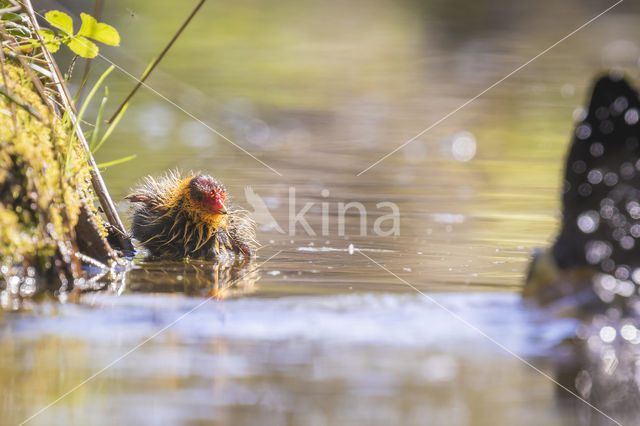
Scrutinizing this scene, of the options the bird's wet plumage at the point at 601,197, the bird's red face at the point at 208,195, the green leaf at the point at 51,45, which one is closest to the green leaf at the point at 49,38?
the green leaf at the point at 51,45

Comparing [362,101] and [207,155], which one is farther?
[362,101]

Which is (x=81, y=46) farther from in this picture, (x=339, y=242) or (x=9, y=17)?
(x=339, y=242)

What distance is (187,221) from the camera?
4125 mm

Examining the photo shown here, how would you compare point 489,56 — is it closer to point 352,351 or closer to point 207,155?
point 207,155

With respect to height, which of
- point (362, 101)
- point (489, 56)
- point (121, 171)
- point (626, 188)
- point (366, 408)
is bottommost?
point (366, 408)

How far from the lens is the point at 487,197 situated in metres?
6.04

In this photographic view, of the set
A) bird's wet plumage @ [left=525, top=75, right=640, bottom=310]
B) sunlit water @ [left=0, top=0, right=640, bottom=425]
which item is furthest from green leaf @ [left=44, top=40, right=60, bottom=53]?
bird's wet plumage @ [left=525, top=75, right=640, bottom=310]

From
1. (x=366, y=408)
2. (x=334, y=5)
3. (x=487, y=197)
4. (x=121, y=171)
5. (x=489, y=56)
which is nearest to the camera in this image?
(x=366, y=408)

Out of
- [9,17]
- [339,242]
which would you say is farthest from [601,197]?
[9,17]

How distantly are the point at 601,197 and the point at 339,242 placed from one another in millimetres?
1869

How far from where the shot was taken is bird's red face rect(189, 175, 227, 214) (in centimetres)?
408

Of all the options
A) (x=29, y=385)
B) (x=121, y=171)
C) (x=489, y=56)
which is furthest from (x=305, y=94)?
(x=29, y=385)

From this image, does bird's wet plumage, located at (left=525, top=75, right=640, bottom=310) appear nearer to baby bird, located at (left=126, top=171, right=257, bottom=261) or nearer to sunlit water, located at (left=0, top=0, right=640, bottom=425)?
sunlit water, located at (left=0, top=0, right=640, bottom=425)

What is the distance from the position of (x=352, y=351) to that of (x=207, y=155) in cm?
500
